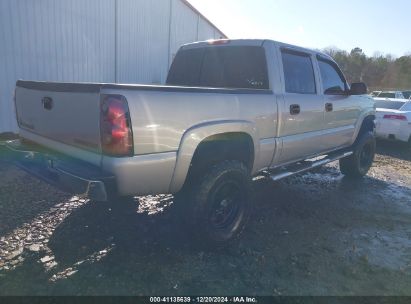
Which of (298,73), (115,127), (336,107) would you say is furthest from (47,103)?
(336,107)

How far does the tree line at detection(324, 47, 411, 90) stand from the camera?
4291 cm

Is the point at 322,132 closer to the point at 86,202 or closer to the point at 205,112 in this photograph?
the point at 205,112

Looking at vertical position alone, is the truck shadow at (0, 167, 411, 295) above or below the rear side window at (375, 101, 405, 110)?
below

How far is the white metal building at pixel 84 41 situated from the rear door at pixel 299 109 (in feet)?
19.2

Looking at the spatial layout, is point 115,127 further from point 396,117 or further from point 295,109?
point 396,117

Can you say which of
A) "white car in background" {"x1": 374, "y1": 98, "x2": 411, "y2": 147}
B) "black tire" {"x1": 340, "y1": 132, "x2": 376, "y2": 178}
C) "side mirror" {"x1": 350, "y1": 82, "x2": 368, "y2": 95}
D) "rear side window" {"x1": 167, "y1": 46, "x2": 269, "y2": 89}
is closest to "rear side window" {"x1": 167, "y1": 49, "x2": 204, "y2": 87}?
"rear side window" {"x1": 167, "y1": 46, "x2": 269, "y2": 89}

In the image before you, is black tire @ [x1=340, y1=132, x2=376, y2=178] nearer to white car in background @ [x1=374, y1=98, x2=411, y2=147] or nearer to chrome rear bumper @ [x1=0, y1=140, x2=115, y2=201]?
white car in background @ [x1=374, y1=98, x2=411, y2=147]

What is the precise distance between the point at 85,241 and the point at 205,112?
5.66 feet

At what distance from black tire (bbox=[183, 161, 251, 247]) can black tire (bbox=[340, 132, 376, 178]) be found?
10.7 feet

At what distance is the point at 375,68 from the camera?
150ft

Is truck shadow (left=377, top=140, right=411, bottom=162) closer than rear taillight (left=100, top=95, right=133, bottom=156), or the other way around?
rear taillight (left=100, top=95, right=133, bottom=156)

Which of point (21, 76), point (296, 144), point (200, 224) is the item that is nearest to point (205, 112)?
point (200, 224)

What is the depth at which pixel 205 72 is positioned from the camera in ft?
14.3

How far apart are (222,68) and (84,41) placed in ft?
19.7
